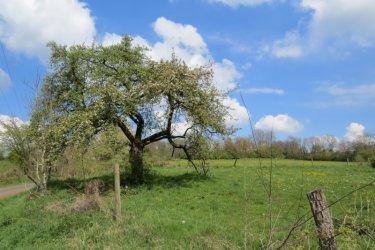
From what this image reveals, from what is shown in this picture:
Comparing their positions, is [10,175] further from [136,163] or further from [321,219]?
[321,219]

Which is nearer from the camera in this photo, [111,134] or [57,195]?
[57,195]

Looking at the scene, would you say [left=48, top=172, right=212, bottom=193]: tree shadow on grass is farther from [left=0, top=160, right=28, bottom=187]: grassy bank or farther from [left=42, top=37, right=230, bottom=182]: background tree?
[left=0, top=160, right=28, bottom=187]: grassy bank

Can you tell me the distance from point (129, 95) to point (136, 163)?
450 cm

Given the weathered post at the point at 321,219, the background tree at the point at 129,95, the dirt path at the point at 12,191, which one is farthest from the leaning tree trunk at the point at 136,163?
the weathered post at the point at 321,219

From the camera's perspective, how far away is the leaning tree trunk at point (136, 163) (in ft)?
86.9

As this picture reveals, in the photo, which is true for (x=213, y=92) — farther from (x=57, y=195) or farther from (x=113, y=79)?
(x=57, y=195)

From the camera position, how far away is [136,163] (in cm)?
2648

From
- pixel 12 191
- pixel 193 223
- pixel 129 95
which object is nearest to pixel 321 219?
pixel 193 223

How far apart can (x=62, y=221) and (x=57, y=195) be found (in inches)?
400

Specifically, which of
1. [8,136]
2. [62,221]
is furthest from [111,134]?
[62,221]

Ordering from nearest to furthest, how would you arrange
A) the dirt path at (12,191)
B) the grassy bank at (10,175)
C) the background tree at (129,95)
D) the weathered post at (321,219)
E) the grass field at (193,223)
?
the weathered post at (321,219)
the grass field at (193,223)
the background tree at (129,95)
the dirt path at (12,191)
the grassy bank at (10,175)

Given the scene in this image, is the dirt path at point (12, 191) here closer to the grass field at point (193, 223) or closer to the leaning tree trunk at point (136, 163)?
the leaning tree trunk at point (136, 163)

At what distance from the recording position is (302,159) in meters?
5.88

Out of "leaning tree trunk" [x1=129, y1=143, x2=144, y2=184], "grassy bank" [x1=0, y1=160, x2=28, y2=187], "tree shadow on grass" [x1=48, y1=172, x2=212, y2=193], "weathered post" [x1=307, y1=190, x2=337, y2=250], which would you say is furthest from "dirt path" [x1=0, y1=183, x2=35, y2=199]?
"weathered post" [x1=307, y1=190, x2=337, y2=250]
